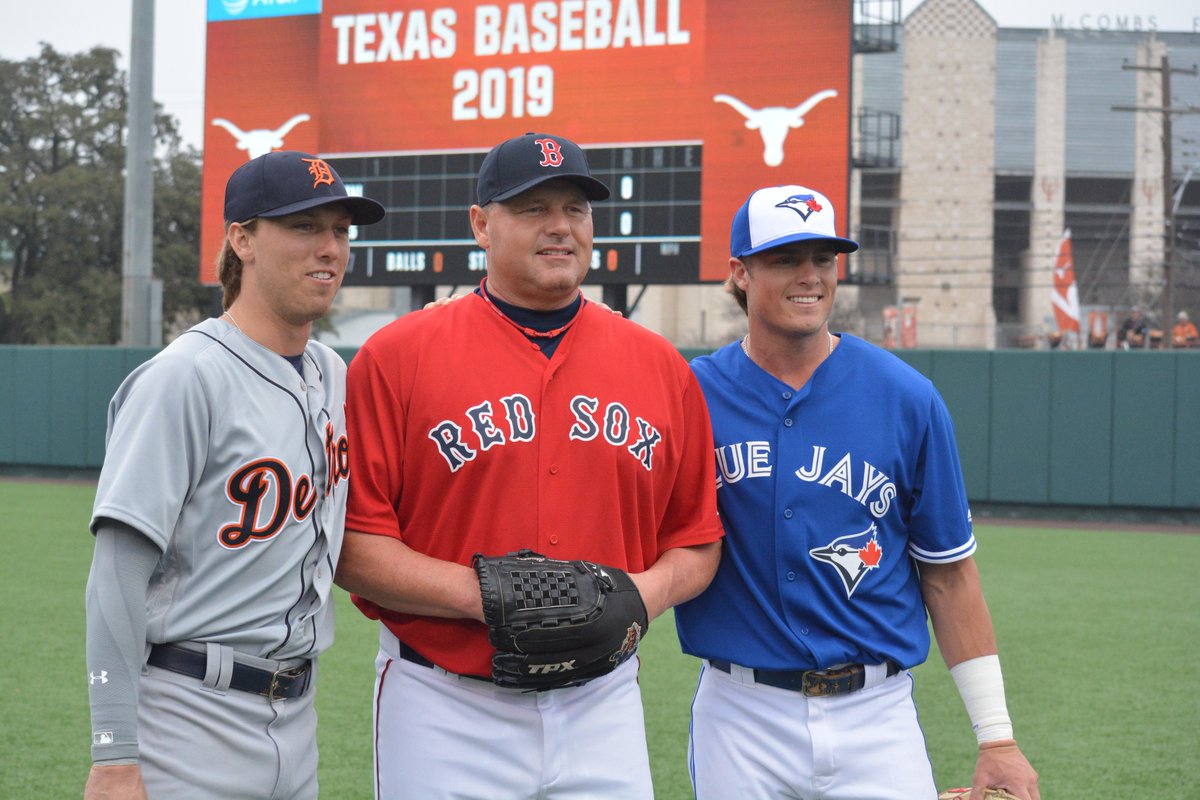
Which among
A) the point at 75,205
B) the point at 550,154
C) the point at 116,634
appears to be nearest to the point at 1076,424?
the point at 550,154

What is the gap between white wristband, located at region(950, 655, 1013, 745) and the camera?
2236 millimetres

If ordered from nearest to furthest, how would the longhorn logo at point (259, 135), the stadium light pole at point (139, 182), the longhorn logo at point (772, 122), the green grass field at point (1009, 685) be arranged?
1. the green grass field at point (1009, 685)
2. the longhorn logo at point (772, 122)
3. the longhorn logo at point (259, 135)
4. the stadium light pole at point (139, 182)

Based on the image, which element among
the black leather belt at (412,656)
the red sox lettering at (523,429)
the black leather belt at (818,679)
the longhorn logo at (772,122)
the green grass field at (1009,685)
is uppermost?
the longhorn logo at (772,122)

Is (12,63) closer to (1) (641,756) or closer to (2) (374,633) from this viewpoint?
(2) (374,633)

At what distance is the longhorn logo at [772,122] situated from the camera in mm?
11352

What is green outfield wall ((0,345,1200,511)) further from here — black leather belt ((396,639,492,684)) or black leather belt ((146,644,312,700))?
black leather belt ((146,644,312,700))

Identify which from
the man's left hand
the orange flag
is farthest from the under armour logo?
the orange flag

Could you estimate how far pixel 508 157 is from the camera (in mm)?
2113

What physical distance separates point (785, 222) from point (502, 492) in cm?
72

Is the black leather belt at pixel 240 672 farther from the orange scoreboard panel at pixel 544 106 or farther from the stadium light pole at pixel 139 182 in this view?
the stadium light pole at pixel 139 182

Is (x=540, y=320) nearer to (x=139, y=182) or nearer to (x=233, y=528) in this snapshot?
(x=233, y=528)

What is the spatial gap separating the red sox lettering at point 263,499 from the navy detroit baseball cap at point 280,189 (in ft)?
1.36

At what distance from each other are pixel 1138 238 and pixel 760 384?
45430 mm

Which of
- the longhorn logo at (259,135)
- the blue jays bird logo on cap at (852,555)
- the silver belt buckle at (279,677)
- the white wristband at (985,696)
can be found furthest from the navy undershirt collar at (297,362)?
the longhorn logo at (259,135)
